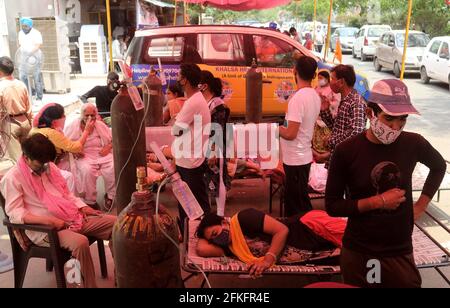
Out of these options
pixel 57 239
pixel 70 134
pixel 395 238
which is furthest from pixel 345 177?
pixel 70 134

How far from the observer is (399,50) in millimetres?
16766

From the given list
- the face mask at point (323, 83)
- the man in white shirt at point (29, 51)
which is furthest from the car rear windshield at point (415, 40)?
the man in white shirt at point (29, 51)

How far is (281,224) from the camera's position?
3613 millimetres

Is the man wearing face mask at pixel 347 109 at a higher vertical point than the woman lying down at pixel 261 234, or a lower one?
higher

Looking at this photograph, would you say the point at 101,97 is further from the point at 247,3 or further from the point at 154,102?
the point at 247,3

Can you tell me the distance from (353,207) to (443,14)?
76.8 feet

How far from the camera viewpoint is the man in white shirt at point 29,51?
10.9 m

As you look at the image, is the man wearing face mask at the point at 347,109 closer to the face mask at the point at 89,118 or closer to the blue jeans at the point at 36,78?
the face mask at the point at 89,118

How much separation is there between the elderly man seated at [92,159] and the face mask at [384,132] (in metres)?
3.83

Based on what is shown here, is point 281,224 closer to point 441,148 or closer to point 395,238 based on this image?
point 395,238

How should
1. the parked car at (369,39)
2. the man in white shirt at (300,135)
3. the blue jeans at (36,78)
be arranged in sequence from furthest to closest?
the parked car at (369,39)
the blue jeans at (36,78)
the man in white shirt at (300,135)

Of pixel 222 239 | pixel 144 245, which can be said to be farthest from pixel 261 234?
pixel 144 245

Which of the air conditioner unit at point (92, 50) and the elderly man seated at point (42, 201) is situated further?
the air conditioner unit at point (92, 50)

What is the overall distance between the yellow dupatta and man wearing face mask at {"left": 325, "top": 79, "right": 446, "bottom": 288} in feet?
3.81
